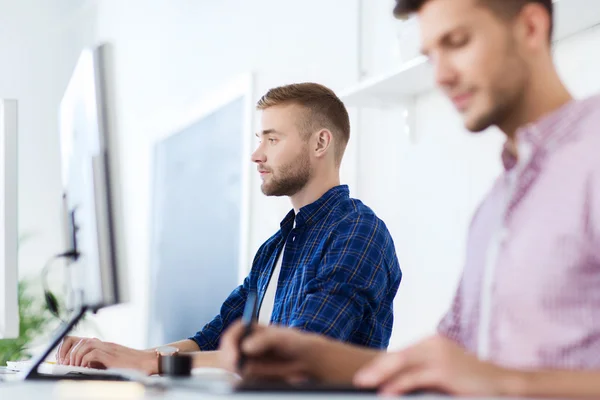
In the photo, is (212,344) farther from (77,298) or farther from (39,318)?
(39,318)

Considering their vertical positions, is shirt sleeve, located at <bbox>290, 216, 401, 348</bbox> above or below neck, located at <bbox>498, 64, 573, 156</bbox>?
below

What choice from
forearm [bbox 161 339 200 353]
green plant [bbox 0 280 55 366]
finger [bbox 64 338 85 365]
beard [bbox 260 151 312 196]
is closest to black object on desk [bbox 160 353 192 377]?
finger [bbox 64 338 85 365]

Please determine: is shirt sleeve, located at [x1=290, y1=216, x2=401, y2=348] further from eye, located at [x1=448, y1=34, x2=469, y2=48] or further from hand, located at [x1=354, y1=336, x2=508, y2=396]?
hand, located at [x1=354, y1=336, x2=508, y2=396]

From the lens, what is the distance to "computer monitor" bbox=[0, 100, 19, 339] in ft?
5.86

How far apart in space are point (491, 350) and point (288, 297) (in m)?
0.93

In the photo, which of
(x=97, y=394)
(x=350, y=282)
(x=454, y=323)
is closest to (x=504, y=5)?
(x=454, y=323)

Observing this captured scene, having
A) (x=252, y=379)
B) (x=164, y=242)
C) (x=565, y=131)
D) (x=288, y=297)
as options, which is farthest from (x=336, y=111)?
(x=164, y=242)

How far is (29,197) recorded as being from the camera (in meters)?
4.91

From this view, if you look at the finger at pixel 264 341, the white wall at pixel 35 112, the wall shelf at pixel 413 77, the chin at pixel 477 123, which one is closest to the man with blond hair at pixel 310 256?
the wall shelf at pixel 413 77

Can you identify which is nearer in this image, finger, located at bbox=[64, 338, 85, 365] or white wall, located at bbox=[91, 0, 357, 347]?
finger, located at bbox=[64, 338, 85, 365]

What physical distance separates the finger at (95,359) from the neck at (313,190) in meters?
0.68

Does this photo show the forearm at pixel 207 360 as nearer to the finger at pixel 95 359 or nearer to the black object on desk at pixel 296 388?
the finger at pixel 95 359

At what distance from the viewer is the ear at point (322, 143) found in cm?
218

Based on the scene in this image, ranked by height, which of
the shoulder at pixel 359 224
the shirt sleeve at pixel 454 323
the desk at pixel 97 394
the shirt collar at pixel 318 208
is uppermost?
the shirt collar at pixel 318 208
